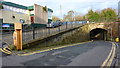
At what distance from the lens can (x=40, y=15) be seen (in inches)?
1204

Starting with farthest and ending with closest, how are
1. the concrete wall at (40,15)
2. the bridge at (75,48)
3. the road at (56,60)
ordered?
the concrete wall at (40,15) < the bridge at (75,48) < the road at (56,60)

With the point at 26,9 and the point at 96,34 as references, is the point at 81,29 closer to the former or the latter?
the point at 96,34

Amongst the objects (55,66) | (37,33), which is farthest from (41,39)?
(55,66)

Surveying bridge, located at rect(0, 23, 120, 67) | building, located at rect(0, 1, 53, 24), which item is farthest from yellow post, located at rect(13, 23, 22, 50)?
building, located at rect(0, 1, 53, 24)

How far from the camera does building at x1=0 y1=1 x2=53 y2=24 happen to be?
69.8ft

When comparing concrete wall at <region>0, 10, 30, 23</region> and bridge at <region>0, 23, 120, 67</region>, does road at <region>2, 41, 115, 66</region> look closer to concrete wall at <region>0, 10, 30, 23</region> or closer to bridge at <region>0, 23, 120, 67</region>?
bridge at <region>0, 23, 120, 67</region>

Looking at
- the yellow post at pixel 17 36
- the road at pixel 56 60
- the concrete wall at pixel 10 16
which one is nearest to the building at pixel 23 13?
the concrete wall at pixel 10 16

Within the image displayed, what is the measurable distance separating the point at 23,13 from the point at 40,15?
5729mm

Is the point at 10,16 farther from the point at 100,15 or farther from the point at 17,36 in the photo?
the point at 100,15

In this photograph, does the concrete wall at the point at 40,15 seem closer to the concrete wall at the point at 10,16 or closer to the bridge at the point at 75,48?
the concrete wall at the point at 10,16

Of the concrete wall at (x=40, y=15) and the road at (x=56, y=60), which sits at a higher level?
the concrete wall at (x=40, y=15)

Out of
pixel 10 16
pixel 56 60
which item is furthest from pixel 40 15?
pixel 56 60

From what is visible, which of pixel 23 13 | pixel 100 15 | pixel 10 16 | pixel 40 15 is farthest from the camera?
pixel 100 15

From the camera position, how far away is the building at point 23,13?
69.8 feet
